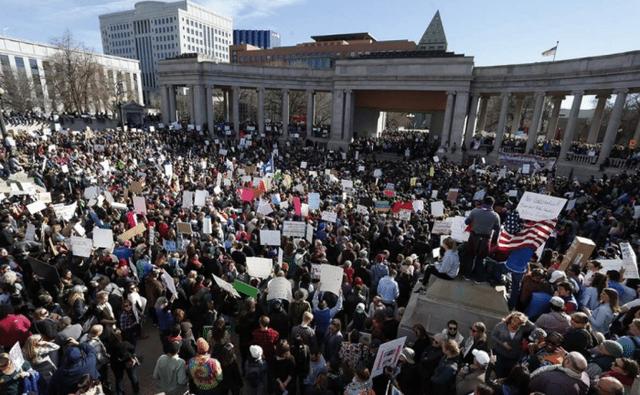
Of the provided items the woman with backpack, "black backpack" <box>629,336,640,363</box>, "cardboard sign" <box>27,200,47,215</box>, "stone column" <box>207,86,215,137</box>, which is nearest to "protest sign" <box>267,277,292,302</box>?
the woman with backpack

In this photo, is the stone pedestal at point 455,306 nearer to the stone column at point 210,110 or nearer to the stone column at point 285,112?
the stone column at point 285,112

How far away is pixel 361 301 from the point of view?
6891 millimetres

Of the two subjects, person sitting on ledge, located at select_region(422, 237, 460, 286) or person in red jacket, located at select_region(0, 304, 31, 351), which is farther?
person sitting on ledge, located at select_region(422, 237, 460, 286)

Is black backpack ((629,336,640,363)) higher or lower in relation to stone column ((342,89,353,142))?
lower

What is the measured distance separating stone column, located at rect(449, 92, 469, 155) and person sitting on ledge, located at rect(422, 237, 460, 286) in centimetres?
2650

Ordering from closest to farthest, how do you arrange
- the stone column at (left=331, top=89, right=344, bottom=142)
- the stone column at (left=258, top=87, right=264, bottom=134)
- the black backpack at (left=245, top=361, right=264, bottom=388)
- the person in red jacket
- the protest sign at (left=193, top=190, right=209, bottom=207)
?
the black backpack at (left=245, top=361, right=264, bottom=388) < the person in red jacket < the protest sign at (left=193, top=190, right=209, bottom=207) < the stone column at (left=331, top=89, right=344, bottom=142) < the stone column at (left=258, top=87, right=264, bottom=134)

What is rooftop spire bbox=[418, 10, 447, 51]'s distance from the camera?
117ft

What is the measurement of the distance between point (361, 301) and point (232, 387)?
283 centimetres

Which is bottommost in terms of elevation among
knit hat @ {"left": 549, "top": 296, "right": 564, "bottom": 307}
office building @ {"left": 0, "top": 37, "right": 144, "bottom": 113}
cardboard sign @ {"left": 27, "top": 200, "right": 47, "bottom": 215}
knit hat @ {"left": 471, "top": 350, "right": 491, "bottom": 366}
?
cardboard sign @ {"left": 27, "top": 200, "right": 47, "bottom": 215}

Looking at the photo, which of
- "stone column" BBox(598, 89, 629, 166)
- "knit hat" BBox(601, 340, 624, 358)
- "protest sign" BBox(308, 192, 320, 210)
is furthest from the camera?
"stone column" BBox(598, 89, 629, 166)

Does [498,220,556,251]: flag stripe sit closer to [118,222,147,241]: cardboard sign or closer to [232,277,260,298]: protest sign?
[232,277,260,298]: protest sign

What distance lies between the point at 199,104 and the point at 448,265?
39995mm

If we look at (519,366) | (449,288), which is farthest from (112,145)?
(519,366)

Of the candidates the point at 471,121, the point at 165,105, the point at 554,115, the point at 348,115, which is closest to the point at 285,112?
the point at 348,115
